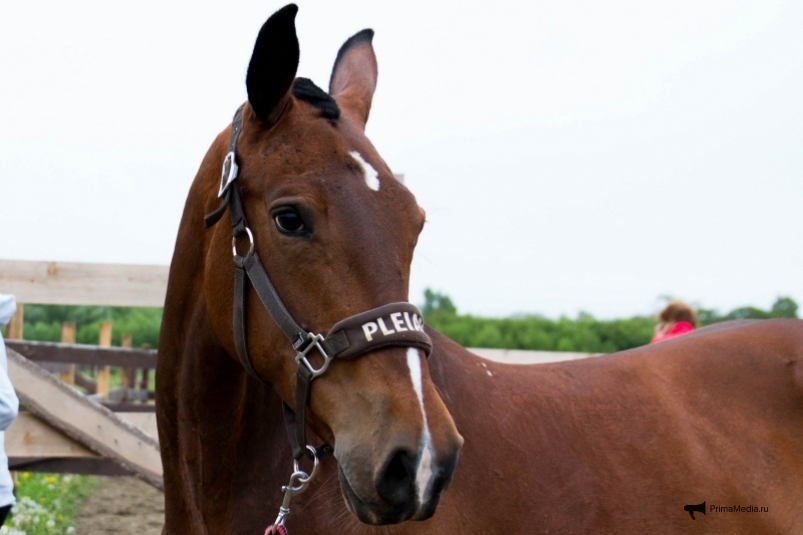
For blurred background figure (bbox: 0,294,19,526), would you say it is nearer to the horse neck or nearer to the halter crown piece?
the horse neck

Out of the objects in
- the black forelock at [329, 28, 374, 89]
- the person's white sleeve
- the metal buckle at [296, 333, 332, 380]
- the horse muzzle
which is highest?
the black forelock at [329, 28, 374, 89]

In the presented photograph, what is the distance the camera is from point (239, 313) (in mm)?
2299

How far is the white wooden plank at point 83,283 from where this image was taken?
203 inches

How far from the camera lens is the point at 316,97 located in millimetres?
2457

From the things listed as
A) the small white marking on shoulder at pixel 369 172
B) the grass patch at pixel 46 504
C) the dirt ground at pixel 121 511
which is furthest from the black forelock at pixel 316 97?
the dirt ground at pixel 121 511

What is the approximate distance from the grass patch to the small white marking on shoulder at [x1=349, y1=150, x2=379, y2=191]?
387 centimetres

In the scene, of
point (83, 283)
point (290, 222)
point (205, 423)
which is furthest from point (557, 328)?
point (290, 222)

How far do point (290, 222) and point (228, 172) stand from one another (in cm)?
34

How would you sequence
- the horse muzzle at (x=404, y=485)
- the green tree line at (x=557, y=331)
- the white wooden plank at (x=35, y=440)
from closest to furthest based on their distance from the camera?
the horse muzzle at (x=404, y=485), the white wooden plank at (x=35, y=440), the green tree line at (x=557, y=331)

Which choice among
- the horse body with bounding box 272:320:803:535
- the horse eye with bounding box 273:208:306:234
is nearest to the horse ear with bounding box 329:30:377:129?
the horse eye with bounding box 273:208:306:234

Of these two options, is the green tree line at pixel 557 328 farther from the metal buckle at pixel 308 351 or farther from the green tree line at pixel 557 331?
the metal buckle at pixel 308 351

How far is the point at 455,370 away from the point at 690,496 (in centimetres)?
105

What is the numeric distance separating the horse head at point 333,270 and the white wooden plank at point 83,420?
112 inches

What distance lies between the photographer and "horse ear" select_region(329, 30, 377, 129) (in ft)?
9.12
